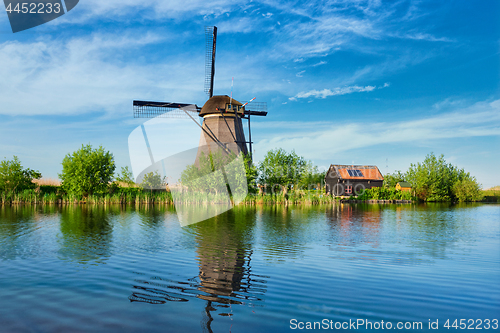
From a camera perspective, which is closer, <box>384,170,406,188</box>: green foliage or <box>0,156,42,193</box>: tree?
<box>0,156,42,193</box>: tree

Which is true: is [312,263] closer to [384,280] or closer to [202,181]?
[384,280]

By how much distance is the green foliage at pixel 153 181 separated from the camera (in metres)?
39.8

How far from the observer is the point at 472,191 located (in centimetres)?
5888

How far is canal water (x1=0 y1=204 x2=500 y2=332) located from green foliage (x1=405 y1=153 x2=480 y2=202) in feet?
167

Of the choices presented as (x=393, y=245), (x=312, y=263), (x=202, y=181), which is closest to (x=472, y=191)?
(x=202, y=181)

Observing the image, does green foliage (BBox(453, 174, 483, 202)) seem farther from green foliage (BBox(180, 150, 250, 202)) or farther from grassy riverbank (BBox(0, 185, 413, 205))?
green foliage (BBox(180, 150, 250, 202))

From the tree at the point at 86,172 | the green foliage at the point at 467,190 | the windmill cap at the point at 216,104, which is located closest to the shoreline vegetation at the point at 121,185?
the tree at the point at 86,172

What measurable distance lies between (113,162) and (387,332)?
38153 mm

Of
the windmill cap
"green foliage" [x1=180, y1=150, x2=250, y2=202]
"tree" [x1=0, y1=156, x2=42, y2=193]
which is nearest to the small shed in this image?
"green foliage" [x1=180, y1=150, x2=250, y2=202]

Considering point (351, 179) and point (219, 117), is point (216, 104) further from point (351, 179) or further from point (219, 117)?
point (351, 179)

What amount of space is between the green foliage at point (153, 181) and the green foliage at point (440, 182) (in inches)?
1804

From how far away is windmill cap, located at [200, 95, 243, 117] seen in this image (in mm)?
36562

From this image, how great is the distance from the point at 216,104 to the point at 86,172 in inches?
657

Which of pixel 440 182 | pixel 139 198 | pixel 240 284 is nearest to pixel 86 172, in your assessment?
pixel 139 198
